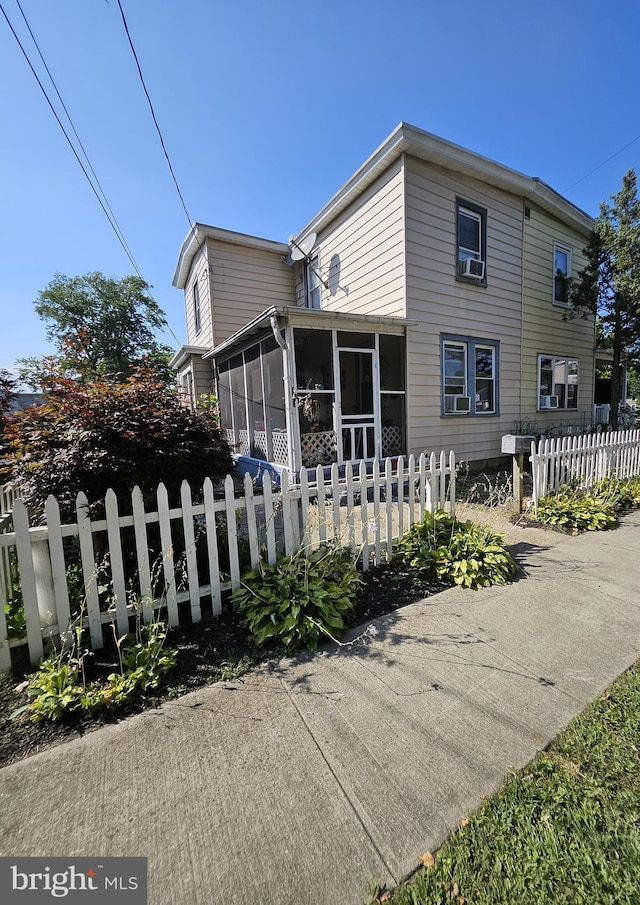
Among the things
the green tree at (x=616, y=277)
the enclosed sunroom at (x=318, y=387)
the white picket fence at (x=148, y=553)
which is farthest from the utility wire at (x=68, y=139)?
the green tree at (x=616, y=277)

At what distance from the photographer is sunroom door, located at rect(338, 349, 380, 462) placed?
7816 mm

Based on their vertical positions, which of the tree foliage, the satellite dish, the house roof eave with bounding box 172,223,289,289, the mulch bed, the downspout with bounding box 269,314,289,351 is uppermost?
the house roof eave with bounding box 172,223,289,289

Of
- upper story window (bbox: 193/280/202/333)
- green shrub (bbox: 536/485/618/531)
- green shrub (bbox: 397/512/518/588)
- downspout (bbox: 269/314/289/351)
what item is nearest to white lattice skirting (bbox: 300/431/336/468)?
downspout (bbox: 269/314/289/351)

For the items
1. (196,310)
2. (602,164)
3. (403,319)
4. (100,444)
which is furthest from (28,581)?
(602,164)

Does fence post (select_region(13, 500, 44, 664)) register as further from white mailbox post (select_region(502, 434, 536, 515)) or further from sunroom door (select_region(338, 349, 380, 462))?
white mailbox post (select_region(502, 434, 536, 515))

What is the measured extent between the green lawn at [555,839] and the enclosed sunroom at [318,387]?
5.18 metres

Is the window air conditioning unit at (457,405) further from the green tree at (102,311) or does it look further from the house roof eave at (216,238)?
the green tree at (102,311)

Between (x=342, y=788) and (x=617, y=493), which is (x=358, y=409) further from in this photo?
(x=342, y=788)

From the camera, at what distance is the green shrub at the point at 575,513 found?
5211mm

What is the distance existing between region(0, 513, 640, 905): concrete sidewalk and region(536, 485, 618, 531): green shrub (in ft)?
8.92

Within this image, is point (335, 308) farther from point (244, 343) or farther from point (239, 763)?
point (239, 763)

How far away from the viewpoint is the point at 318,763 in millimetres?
1733

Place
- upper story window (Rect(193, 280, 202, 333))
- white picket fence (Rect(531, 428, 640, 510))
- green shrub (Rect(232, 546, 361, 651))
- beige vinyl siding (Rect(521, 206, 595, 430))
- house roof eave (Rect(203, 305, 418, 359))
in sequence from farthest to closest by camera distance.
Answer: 1. upper story window (Rect(193, 280, 202, 333))
2. beige vinyl siding (Rect(521, 206, 595, 430))
3. house roof eave (Rect(203, 305, 418, 359))
4. white picket fence (Rect(531, 428, 640, 510))
5. green shrub (Rect(232, 546, 361, 651))

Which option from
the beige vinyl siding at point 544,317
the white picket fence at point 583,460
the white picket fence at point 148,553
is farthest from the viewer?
the beige vinyl siding at point 544,317
